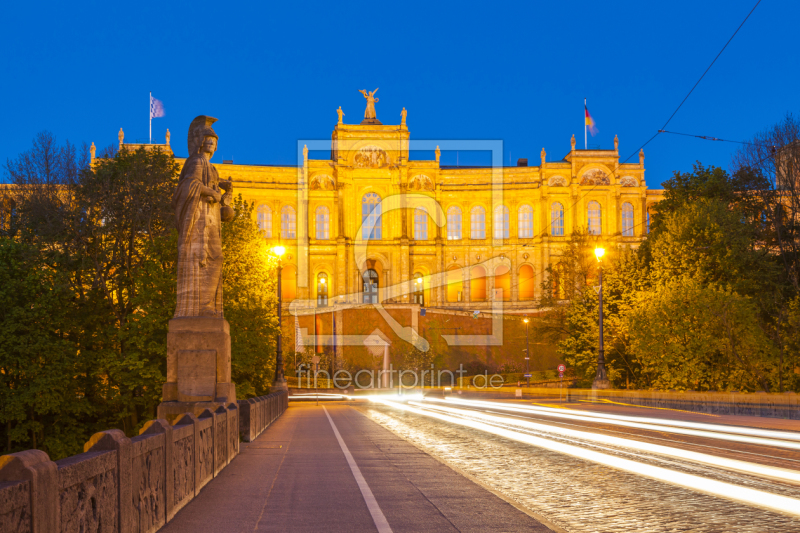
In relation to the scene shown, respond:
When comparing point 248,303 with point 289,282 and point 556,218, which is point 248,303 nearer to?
point 289,282

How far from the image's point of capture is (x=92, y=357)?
3581cm

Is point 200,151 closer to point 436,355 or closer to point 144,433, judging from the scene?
point 144,433

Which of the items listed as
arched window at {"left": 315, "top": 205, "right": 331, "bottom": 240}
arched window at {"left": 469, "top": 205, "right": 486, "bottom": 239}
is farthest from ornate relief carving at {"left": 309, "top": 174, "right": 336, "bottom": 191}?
arched window at {"left": 469, "top": 205, "right": 486, "bottom": 239}

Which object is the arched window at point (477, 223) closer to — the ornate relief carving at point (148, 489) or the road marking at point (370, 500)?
the road marking at point (370, 500)

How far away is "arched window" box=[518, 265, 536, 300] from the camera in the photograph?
100875 millimetres

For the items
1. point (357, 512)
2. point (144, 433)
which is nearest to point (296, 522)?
point (357, 512)

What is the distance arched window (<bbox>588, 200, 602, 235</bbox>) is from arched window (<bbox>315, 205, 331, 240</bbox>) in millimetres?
33627

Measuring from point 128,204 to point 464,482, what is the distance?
31523mm

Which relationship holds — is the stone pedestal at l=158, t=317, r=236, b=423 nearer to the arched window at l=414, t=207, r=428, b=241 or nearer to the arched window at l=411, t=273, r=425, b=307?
the arched window at l=411, t=273, r=425, b=307

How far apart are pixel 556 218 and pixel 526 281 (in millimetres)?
9094

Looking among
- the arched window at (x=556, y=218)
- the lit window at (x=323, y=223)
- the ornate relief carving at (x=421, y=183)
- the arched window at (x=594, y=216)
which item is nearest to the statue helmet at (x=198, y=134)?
the lit window at (x=323, y=223)

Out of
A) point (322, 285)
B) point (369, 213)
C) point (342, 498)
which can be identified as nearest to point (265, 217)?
point (322, 285)

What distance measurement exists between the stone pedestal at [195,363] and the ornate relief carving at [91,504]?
9.82 meters

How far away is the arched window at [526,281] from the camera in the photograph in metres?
101
